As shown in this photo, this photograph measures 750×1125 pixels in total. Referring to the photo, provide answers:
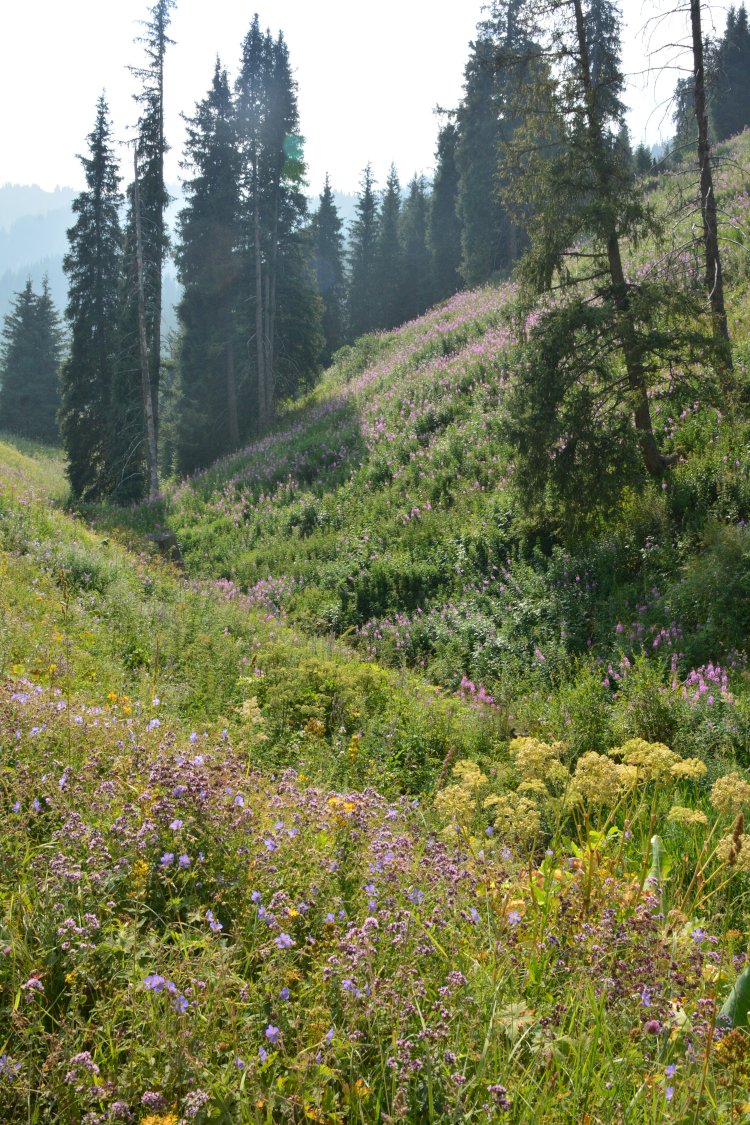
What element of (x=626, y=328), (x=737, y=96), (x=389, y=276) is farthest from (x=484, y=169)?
(x=626, y=328)

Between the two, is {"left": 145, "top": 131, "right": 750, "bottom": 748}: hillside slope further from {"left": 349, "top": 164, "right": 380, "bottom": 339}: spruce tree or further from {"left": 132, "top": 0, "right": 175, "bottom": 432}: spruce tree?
{"left": 349, "top": 164, "right": 380, "bottom": 339}: spruce tree

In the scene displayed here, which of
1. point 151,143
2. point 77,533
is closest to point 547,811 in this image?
point 77,533

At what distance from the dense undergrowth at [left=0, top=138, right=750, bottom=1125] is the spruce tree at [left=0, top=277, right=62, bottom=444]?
51.4 m

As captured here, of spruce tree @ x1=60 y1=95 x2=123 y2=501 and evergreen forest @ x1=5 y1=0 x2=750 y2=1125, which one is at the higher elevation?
spruce tree @ x1=60 y1=95 x2=123 y2=501

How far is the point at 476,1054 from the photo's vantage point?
7.23 feet

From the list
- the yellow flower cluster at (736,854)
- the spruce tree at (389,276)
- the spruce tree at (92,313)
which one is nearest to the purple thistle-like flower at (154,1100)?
the yellow flower cluster at (736,854)

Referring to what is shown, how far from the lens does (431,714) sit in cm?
710

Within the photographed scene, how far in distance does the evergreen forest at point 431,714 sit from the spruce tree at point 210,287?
5.87 meters

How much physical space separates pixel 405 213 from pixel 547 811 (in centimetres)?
6532

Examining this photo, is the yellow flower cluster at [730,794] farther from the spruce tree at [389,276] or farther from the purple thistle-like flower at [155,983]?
the spruce tree at [389,276]

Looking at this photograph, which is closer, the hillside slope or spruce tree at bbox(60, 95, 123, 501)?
the hillside slope

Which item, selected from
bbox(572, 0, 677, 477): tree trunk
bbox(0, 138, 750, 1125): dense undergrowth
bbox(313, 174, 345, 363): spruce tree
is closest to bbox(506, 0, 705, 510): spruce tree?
bbox(572, 0, 677, 477): tree trunk

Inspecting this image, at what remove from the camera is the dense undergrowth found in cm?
210

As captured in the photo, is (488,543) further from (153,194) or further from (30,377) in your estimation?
(30,377)
